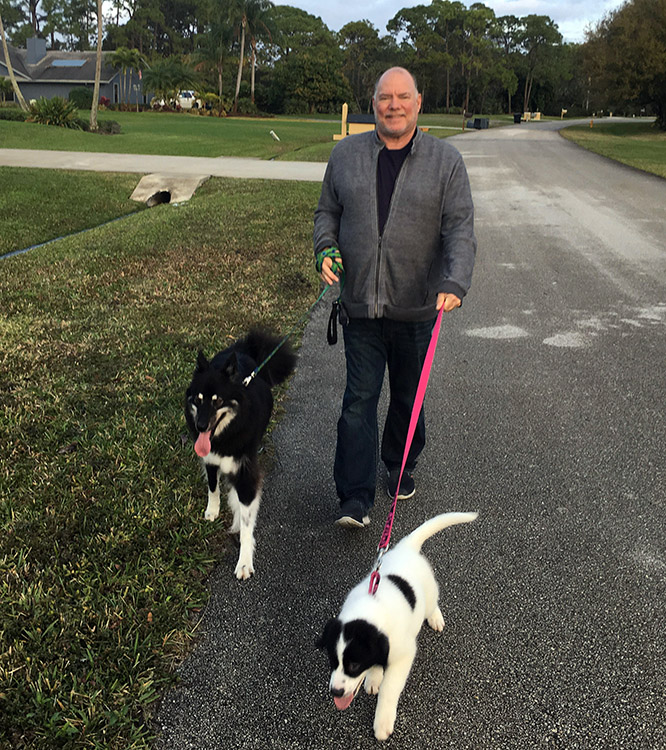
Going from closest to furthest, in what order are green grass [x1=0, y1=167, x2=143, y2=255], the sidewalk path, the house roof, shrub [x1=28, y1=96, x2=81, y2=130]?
1. green grass [x1=0, y1=167, x2=143, y2=255]
2. the sidewalk path
3. shrub [x1=28, y1=96, x2=81, y2=130]
4. the house roof

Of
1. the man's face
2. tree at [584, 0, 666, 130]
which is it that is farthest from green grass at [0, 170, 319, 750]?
tree at [584, 0, 666, 130]

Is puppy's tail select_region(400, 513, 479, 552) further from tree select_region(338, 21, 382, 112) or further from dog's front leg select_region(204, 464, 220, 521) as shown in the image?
tree select_region(338, 21, 382, 112)

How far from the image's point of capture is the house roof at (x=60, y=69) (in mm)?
66438

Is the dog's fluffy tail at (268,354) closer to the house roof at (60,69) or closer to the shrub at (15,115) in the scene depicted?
the shrub at (15,115)

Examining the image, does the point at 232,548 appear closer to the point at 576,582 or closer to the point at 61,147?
the point at 576,582

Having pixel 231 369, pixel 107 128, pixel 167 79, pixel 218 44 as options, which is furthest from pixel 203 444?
pixel 218 44

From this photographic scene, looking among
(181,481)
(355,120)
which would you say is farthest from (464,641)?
(355,120)

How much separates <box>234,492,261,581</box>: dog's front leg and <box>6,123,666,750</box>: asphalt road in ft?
0.22

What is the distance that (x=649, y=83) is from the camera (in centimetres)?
4000

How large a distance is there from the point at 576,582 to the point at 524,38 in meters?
116

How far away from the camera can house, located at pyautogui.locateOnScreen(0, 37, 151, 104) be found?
6669 cm

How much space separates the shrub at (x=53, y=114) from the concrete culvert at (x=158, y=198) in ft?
65.6

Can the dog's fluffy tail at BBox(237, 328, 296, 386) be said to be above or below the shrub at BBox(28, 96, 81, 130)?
below

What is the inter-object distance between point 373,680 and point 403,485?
1534 millimetres
